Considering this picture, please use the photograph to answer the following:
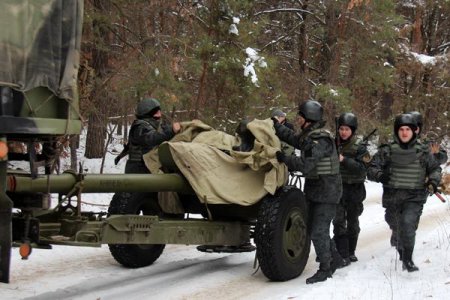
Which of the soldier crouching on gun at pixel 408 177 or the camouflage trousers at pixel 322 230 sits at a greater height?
the soldier crouching on gun at pixel 408 177

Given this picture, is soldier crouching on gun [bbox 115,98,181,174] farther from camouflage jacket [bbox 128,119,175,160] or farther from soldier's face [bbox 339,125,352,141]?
soldier's face [bbox 339,125,352,141]

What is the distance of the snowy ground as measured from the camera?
251 inches

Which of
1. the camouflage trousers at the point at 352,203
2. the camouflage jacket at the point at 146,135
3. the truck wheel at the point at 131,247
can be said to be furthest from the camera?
the camouflage trousers at the point at 352,203

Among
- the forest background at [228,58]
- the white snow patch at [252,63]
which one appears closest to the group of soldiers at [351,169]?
the forest background at [228,58]

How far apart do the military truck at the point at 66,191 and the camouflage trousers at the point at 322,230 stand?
0.78 ft

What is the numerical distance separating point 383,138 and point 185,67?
1006 centimetres

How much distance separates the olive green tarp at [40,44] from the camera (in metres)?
4.41

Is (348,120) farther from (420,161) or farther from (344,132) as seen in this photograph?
(420,161)

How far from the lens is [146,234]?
6.09m

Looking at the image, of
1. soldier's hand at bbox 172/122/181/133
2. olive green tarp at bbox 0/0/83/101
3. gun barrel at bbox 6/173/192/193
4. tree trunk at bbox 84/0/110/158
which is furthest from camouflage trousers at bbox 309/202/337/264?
tree trunk at bbox 84/0/110/158

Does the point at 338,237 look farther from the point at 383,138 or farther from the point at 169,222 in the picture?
the point at 383,138

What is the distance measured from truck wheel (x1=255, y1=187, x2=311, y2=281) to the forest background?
4.23 m

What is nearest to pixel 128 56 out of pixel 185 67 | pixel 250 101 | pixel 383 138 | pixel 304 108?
pixel 185 67

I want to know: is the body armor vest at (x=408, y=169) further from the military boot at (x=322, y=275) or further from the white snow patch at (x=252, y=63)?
the white snow patch at (x=252, y=63)
